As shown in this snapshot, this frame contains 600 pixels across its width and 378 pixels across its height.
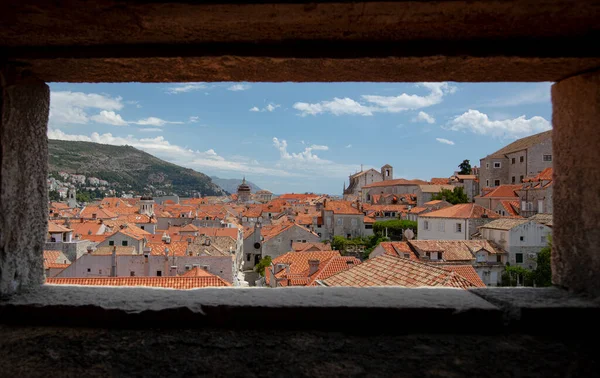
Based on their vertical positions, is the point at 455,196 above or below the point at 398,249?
above

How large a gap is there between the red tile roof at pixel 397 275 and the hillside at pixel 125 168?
108487 mm

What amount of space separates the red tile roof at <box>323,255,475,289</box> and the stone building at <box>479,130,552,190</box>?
1738 inches

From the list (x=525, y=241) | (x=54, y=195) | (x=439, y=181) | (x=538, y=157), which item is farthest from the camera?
(x=54, y=195)

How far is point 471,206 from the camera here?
3650cm

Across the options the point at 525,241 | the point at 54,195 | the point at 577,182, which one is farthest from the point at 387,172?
the point at 577,182

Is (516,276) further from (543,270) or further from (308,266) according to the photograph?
(308,266)

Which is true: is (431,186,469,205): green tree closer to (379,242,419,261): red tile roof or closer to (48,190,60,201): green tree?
(379,242,419,261): red tile roof

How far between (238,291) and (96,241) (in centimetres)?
3338

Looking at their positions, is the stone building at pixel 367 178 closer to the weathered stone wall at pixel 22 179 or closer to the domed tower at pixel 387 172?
the domed tower at pixel 387 172

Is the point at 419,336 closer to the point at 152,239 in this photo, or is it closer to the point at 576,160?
the point at 576,160

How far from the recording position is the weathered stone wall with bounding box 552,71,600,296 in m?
2.19

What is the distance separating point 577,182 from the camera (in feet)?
7.53

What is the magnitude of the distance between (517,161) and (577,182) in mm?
56468

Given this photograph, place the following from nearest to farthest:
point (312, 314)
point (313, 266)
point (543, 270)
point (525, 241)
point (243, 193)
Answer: point (312, 314)
point (313, 266)
point (543, 270)
point (525, 241)
point (243, 193)
